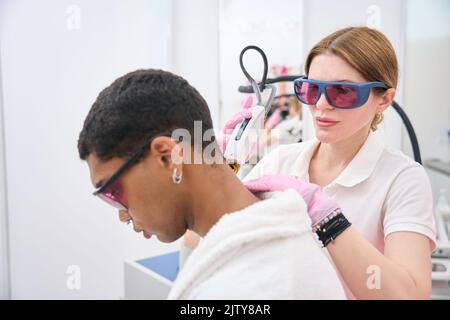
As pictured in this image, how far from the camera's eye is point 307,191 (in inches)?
38.0

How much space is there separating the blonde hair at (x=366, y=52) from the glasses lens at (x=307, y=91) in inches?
3.9

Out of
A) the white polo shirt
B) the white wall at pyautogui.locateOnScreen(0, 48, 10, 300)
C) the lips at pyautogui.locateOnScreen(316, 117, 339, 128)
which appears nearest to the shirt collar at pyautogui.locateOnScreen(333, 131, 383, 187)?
the white polo shirt

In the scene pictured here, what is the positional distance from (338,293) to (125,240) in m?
1.95

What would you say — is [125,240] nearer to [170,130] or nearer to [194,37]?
[194,37]

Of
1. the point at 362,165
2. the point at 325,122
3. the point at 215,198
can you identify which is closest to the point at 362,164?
the point at 362,165

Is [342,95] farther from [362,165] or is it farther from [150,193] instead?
[150,193]

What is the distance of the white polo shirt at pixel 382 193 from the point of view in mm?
1085

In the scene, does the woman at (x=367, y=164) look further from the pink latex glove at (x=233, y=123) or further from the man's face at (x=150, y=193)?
the man's face at (x=150, y=193)

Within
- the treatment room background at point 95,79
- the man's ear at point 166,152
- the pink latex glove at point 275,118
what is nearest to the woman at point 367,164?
the man's ear at point 166,152

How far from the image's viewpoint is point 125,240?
2518mm

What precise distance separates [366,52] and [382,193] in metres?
0.37

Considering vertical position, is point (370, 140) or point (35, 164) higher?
point (370, 140)
